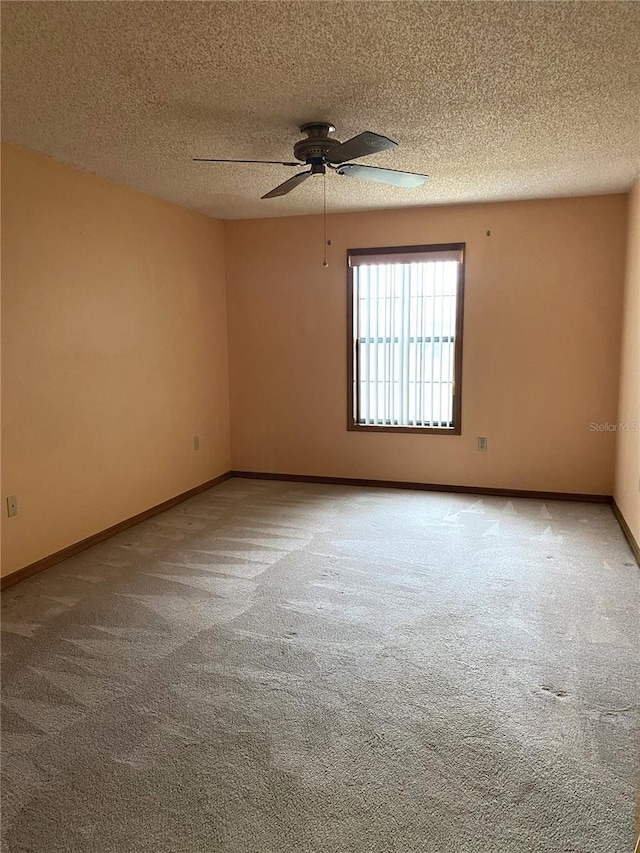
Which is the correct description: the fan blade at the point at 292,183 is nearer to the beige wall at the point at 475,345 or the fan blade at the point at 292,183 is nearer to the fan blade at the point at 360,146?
the fan blade at the point at 360,146

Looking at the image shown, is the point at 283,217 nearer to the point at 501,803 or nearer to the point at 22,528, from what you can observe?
the point at 22,528

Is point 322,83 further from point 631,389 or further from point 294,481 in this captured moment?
point 294,481

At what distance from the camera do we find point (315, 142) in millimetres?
2906

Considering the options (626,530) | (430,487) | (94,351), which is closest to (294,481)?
Answer: (430,487)

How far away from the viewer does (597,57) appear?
2227mm

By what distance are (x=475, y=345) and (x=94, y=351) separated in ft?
10.0

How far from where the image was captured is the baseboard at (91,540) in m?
3.31

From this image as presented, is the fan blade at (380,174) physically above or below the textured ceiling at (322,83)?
below

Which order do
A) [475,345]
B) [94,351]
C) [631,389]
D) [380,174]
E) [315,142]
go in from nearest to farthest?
1. [315,142]
2. [380,174]
3. [94,351]
4. [631,389]
5. [475,345]

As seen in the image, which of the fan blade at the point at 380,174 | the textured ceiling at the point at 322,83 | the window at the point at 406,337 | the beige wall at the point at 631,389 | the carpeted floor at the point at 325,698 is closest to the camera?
the carpeted floor at the point at 325,698

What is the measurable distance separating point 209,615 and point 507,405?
318 cm

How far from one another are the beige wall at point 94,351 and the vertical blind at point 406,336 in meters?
1.45

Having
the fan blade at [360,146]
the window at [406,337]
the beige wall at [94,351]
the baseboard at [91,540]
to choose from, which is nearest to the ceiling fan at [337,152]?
the fan blade at [360,146]

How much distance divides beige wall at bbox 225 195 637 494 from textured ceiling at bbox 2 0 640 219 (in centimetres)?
91
